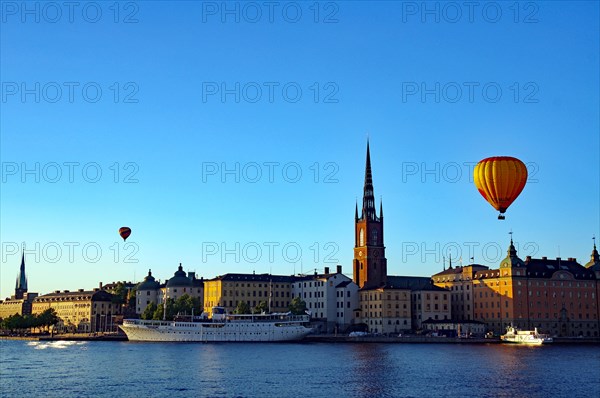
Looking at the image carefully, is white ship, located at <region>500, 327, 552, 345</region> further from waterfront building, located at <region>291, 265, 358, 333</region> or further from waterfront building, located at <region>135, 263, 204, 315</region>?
waterfront building, located at <region>135, 263, 204, 315</region>

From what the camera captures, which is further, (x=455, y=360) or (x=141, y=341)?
(x=141, y=341)

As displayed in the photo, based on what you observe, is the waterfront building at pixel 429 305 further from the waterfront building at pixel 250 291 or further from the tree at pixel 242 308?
the tree at pixel 242 308

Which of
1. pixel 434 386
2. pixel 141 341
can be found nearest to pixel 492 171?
pixel 434 386

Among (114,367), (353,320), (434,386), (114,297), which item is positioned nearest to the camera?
(434,386)

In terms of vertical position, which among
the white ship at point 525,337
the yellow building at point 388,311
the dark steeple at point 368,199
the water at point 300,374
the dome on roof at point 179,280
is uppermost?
the dark steeple at point 368,199

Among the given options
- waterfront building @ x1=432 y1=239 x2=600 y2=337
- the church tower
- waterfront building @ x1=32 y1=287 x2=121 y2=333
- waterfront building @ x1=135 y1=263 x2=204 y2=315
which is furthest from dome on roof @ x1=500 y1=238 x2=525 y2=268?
waterfront building @ x1=32 y1=287 x2=121 y2=333

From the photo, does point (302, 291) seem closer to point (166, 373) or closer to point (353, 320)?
point (353, 320)

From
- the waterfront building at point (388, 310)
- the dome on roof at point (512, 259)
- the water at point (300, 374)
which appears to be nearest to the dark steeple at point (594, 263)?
the dome on roof at point (512, 259)
